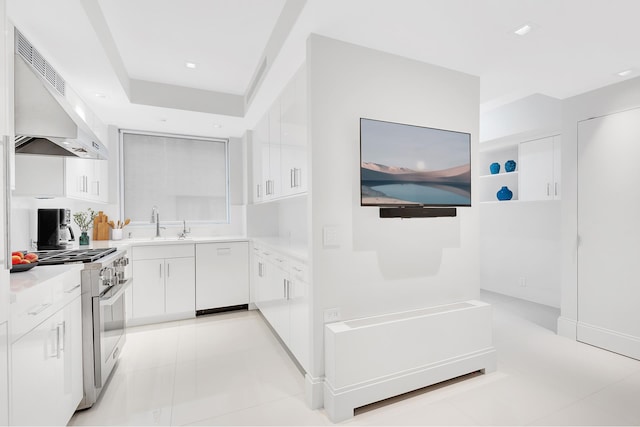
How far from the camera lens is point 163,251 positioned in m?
3.55

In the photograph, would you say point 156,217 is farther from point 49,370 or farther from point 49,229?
point 49,370

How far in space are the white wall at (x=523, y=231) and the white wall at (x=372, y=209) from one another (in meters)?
1.73

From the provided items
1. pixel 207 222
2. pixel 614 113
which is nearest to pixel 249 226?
pixel 207 222

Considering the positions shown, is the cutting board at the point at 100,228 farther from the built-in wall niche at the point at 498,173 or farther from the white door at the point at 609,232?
the white door at the point at 609,232

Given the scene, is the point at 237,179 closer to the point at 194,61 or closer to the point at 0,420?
the point at 194,61

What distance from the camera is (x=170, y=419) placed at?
1.89 m

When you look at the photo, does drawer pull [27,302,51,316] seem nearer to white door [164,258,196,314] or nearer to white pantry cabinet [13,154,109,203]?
white pantry cabinet [13,154,109,203]

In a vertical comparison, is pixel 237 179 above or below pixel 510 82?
below

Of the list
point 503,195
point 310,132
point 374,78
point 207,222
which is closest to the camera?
point 310,132

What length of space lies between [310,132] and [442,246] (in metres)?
1.37

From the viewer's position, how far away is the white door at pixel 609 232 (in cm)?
261

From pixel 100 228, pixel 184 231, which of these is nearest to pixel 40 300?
pixel 100 228

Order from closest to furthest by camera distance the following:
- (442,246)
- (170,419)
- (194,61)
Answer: (170,419) → (442,246) → (194,61)

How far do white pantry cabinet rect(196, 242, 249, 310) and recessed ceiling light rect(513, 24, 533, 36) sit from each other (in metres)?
3.37
